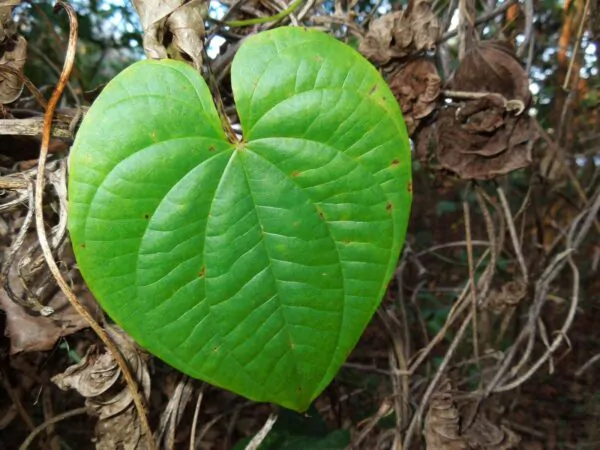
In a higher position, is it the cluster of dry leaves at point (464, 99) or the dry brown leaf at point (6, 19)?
the dry brown leaf at point (6, 19)

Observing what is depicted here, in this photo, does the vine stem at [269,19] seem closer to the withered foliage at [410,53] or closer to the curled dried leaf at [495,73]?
the withered foliage at [410,53]

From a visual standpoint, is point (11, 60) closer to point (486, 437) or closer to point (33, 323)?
point (33, 323)

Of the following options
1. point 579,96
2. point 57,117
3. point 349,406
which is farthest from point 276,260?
point 579,96

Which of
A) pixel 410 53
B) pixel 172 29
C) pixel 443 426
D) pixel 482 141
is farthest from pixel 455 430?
pixel 172 29

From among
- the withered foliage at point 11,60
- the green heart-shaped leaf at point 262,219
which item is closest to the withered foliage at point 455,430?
the green heart-shaped leaf at point 262,219

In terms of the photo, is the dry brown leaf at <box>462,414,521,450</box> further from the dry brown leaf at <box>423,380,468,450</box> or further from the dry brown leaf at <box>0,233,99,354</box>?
the dry brown leaf at <box>0,233,99,354</box>

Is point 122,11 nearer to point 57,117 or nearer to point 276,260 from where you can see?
point 57,117
